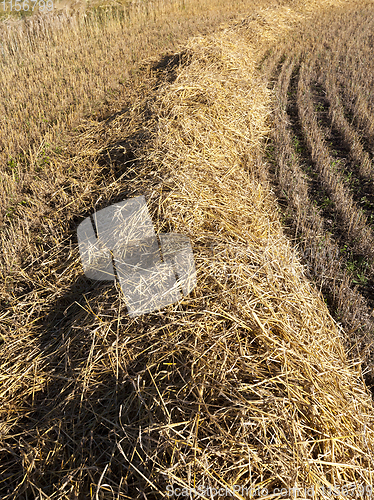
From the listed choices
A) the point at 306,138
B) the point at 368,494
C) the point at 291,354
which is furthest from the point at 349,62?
the point at 368,494

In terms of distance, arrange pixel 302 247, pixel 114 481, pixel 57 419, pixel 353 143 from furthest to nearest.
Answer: pixel 353 143
pixel 302 247
pixel 57 419
pixel 114 481

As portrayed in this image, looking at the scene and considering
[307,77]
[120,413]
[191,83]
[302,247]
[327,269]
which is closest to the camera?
[120,413]

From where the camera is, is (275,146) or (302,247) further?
(275,146)

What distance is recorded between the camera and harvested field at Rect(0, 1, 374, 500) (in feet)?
5.46

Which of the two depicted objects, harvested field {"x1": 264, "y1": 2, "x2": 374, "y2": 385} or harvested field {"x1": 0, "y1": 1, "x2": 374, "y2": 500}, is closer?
harvested field {"x1": 0, "y1": 1, "x2": 374, "y2": 500}

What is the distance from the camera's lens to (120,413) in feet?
5.80

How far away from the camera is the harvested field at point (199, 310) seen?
1.66 meters

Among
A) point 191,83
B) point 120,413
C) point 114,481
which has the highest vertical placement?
point 191,83

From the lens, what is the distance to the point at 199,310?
218 cm

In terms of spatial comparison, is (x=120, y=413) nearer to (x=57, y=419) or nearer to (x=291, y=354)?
(x=57, y=419)

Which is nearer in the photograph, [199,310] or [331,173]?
[199,310]

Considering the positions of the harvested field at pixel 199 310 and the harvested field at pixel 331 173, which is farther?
the harvested field at pixel 331 173

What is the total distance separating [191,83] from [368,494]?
505 centimetres

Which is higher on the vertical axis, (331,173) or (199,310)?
(199,310)
